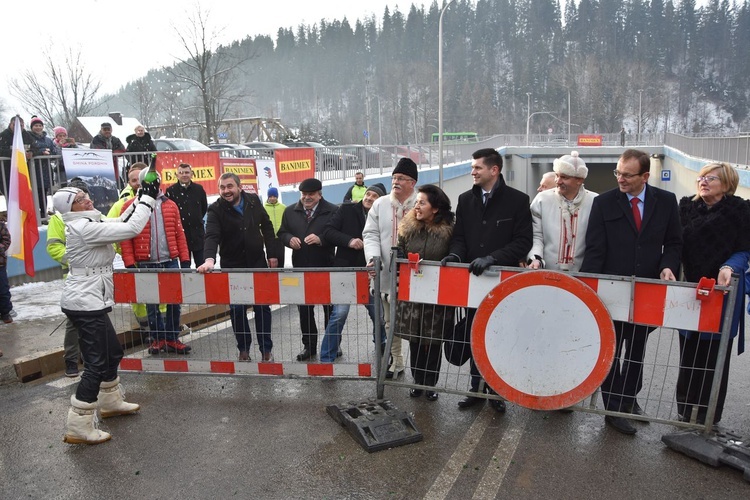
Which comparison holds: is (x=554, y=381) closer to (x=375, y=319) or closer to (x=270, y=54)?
(x=375, y=319)

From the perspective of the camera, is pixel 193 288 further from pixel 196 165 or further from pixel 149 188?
pixel 196 165

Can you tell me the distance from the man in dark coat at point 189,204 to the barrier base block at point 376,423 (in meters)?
3.42

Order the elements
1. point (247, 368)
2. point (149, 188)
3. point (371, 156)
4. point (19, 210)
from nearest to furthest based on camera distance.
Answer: point (149, 188) < point (247, 368) < point (19, 210) < point (371, 156)

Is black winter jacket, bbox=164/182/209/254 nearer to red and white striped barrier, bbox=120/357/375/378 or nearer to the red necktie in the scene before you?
red and white striped barrier, bbox=120/357/375/378

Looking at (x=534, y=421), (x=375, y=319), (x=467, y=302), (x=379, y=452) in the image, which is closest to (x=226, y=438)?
(x=379, y=452)

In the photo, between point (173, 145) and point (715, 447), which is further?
point (173, 145)

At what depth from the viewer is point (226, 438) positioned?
448 centimetres

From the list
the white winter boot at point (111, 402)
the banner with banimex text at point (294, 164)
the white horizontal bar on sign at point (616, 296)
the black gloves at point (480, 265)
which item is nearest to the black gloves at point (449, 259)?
the black gloves at point (480, 265)

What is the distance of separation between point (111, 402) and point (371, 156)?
17767 mm

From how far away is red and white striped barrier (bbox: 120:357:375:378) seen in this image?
17.1 feet

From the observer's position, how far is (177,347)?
6.21 meters

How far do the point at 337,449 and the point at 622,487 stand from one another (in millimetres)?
Result: 1868

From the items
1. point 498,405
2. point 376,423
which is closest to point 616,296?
point 498,405

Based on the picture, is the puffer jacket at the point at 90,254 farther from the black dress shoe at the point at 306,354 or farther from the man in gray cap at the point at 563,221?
the man in gray cap at the point at 563,221
